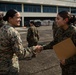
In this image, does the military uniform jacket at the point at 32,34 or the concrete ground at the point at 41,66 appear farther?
the military uniform jacket at the point at 32,34

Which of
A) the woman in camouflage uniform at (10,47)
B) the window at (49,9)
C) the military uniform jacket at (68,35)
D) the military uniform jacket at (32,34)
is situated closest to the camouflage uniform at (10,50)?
the woman in camouflage uniform at (10,47)

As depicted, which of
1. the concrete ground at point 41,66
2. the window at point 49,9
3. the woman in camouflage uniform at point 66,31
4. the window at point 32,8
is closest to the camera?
the woman in camouflage uniform at point 66,31

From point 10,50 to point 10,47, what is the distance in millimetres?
59

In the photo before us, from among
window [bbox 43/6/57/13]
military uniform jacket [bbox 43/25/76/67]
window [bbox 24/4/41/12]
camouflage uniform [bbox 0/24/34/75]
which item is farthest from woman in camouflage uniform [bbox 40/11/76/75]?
window [bbox 43/6/57/13]

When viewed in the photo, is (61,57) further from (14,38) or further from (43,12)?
(43,12)

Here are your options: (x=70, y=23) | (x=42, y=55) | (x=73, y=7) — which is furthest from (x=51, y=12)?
(x=70, y=23)

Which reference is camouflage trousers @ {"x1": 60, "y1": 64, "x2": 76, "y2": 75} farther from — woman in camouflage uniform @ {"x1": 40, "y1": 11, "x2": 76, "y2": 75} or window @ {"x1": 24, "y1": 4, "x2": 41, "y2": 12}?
window @ {"x1": 24, "y1": 4, "x2": 41, "y2": 12}

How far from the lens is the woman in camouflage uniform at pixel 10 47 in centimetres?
362

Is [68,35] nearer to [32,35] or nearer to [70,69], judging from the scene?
[70,69]

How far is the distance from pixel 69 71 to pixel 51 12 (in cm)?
5437

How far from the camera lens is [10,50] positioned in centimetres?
373

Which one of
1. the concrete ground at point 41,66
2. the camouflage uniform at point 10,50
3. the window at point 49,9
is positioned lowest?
the window at point 49,9

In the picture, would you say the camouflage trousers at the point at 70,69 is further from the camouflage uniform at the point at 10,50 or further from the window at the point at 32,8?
the window at the point at 32,8

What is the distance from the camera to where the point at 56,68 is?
7.55m
